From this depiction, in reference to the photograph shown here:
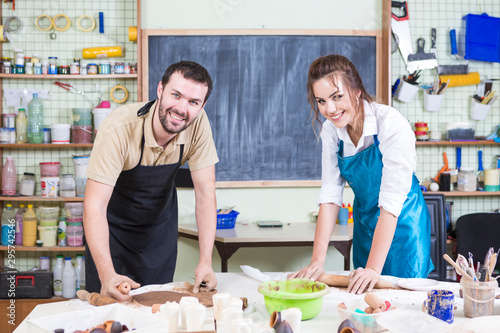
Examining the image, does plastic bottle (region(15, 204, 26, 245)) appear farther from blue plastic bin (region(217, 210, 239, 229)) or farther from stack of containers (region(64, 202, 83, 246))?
blue plastic bin (region(217, 210, 239, 229))

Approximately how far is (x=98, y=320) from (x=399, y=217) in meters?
1.19

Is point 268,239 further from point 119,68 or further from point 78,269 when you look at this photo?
point 119,68

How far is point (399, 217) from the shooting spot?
2.06 m

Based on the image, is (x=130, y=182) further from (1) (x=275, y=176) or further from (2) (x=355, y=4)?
(2) (x=355, y=4)

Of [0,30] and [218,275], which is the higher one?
[0,30]

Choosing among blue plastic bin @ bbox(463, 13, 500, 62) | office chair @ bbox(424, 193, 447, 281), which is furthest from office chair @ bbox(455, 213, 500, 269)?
blue plastic bin @ bbox(463, 13, 500, 62)

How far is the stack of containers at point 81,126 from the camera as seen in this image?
12.7 ft

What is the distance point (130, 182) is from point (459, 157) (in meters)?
2.73

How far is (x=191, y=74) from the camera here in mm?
1932

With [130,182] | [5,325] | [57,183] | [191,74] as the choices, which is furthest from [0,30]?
[191,74]

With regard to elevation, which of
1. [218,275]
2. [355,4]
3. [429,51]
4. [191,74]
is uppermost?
[355,4]

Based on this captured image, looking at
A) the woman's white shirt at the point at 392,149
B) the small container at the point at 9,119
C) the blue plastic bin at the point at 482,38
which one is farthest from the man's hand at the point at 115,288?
the blue plastic bin at the point at 482,38

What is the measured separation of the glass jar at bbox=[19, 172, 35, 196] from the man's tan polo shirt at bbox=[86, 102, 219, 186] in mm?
2052

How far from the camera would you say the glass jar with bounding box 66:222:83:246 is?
3.82m
